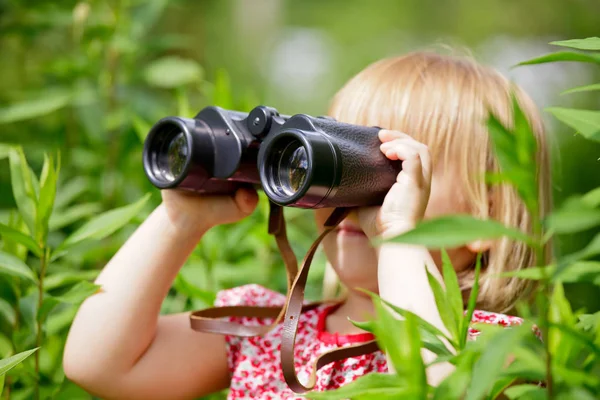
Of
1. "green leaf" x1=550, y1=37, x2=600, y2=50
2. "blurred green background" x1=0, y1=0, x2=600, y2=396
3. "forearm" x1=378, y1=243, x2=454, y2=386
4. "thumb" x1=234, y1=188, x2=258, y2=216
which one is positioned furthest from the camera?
"blurred green background" x1=0, y1=0, x2=600, y2=396

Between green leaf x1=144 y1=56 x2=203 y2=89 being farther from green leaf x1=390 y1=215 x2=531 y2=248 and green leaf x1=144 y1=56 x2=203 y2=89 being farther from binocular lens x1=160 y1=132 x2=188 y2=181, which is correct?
green leaf x1=390 y1=215 x2=531 y2=248

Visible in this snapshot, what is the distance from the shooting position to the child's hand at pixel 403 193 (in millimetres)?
863

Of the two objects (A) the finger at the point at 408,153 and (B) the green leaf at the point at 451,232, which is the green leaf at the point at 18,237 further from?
(B) the green leaf at the point at 451,232

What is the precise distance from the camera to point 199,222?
109 centimetres

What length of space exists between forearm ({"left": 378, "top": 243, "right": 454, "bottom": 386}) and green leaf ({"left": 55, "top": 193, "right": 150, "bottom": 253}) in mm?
351

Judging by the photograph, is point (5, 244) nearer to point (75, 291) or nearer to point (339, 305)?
point (75, 291)

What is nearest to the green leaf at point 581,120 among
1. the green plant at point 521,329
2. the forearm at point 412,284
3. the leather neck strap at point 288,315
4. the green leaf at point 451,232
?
the green plant at point 521,329

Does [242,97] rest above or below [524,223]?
above

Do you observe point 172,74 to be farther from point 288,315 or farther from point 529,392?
point 529,392

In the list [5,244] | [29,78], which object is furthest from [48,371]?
[29,78]

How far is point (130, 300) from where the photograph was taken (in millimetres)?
1043

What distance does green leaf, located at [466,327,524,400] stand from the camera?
0.43 m

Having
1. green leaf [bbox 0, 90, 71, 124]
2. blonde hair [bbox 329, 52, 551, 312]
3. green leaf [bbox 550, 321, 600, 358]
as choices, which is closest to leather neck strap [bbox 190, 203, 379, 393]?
blonde hair [bbox 329, 52, 551, 312]

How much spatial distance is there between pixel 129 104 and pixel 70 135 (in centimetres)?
24
